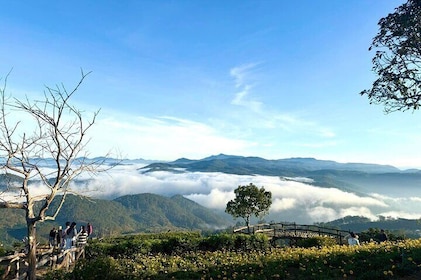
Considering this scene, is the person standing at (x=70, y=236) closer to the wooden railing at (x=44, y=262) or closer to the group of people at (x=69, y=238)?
the group of people at (x=69, y=238)

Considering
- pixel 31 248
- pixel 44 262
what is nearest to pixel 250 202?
pixel 44 262

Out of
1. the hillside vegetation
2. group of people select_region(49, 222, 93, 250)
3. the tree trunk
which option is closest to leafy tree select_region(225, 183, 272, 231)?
group of people select_region(49, 222, 93, 250)

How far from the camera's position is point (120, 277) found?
527 inches

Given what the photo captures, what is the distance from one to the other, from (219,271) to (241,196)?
37325 millimetres

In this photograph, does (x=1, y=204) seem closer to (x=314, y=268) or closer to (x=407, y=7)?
(x=314, y=268)

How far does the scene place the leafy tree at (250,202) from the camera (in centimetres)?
4922

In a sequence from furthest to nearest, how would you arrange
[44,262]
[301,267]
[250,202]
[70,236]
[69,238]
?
[250,202] → [70,236] → [69,238] → [44,262] → [301,267]

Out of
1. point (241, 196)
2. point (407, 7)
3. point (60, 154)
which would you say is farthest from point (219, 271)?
point (241, 196)

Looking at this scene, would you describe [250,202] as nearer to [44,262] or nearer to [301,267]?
[44,262]

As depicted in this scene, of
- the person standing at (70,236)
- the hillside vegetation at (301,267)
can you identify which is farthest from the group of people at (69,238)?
the hillside vegetation at (301,267)

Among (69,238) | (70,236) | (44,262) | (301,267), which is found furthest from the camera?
(70,236)

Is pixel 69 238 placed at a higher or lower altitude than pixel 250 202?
lower

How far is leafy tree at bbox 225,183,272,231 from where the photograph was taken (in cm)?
4922

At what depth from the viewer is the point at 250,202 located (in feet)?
162
